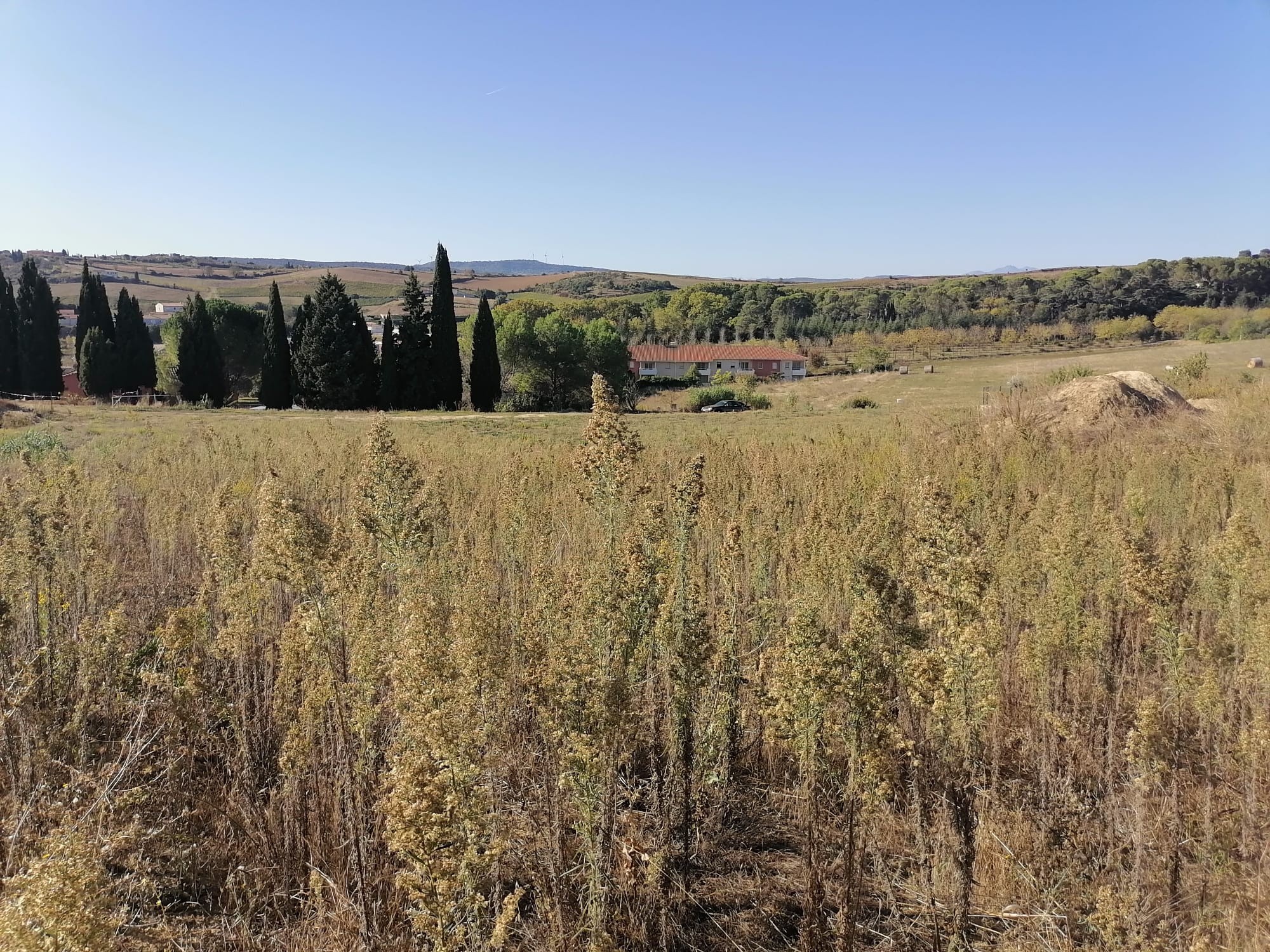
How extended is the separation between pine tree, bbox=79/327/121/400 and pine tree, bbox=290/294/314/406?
10.2 meters

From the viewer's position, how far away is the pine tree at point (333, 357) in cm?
3731

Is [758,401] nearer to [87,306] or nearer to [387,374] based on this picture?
[387,374]

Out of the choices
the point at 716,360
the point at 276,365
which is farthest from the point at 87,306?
the point at 716,360

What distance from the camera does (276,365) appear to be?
131 ft

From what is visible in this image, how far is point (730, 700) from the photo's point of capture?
357cm

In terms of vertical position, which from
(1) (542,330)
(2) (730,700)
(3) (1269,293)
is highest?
(3) (1269,293)

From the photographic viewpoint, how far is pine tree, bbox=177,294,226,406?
41875 mm

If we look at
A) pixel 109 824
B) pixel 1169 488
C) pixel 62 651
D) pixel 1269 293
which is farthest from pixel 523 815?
pixel 1269 293

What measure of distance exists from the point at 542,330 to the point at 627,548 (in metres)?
56.0

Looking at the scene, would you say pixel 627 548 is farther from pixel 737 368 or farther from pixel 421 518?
pixel 737 368

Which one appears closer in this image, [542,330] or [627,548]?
[627,548]

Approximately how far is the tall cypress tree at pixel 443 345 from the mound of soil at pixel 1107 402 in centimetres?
2925

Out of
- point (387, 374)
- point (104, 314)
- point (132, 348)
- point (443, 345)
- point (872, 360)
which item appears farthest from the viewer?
point (872, 360)

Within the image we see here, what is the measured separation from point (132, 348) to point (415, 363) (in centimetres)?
1869
